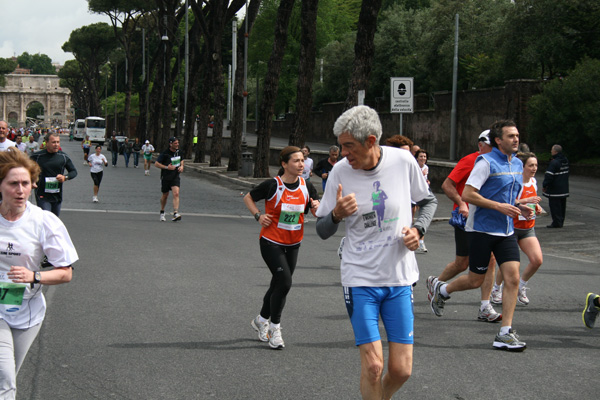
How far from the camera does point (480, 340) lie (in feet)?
22.4

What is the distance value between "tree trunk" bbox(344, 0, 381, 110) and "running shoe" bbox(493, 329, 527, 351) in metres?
15.3

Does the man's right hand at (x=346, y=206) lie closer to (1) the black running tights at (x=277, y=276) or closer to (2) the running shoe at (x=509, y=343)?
(1) the black running tights at (x=277, y=276)

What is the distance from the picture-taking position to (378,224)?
434cm

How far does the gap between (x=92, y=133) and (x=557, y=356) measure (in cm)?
8774

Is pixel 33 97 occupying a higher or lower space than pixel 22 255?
higher

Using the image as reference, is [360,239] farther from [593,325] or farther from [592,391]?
[593,325]

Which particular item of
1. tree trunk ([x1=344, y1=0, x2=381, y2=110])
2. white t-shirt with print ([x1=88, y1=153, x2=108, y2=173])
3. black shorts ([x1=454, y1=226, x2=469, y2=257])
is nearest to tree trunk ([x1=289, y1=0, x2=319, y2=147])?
tree trunk ([x1=344, y1=0, x2=381, y2=110])

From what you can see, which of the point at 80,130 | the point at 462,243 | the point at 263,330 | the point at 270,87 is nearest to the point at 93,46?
the point at 80,130

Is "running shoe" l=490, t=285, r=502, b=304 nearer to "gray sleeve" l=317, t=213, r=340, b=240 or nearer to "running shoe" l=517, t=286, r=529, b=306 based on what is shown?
"running shoe" l=517, t=286, r=529, b=306

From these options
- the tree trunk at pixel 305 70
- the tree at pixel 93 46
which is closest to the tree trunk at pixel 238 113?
the tree trunk at pixel 305 70

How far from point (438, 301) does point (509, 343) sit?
1347mm

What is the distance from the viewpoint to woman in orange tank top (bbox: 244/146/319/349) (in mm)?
6609

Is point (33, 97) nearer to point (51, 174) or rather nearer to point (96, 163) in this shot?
point (96, 163)

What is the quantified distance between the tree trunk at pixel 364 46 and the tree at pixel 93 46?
255ft
